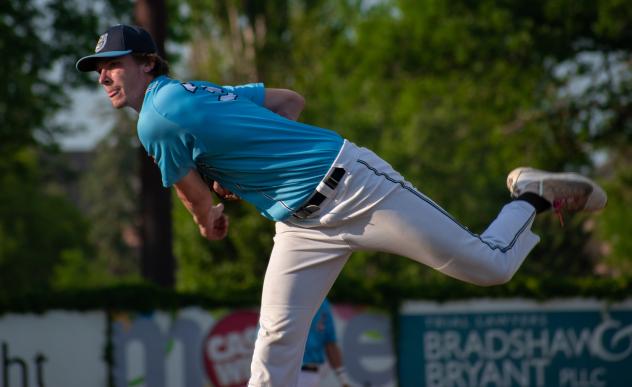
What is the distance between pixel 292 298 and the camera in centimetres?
483

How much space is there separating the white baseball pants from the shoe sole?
475 mm

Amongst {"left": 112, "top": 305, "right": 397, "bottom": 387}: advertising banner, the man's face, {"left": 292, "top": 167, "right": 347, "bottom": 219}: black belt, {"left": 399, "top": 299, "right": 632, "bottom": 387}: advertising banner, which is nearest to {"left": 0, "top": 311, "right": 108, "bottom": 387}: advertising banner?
{"left": 112, "top": 305, "right": 397, "bottom": 387}: advertising banner

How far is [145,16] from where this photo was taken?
16.0 m

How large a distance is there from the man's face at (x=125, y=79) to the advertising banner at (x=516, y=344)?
10.4m

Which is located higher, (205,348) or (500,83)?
(500,83)

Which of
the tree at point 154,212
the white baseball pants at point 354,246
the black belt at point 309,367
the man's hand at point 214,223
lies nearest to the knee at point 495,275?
the white baseball pants at point 354,246

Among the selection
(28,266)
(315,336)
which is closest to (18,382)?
(315,336)

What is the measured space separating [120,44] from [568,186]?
2504mm

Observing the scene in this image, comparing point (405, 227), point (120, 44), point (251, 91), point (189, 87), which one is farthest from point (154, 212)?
point (405, 227)

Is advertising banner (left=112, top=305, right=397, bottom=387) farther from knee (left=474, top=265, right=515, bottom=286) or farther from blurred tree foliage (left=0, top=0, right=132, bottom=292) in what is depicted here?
knee (left=474, top=265, right=515, bottom=286)

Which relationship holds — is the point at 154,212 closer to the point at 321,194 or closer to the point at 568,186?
the point at 568,186

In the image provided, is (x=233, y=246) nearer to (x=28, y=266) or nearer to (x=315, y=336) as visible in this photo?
(x=315, y=336)

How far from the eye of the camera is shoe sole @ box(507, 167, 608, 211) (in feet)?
17.5

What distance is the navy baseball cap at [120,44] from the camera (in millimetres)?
4867
